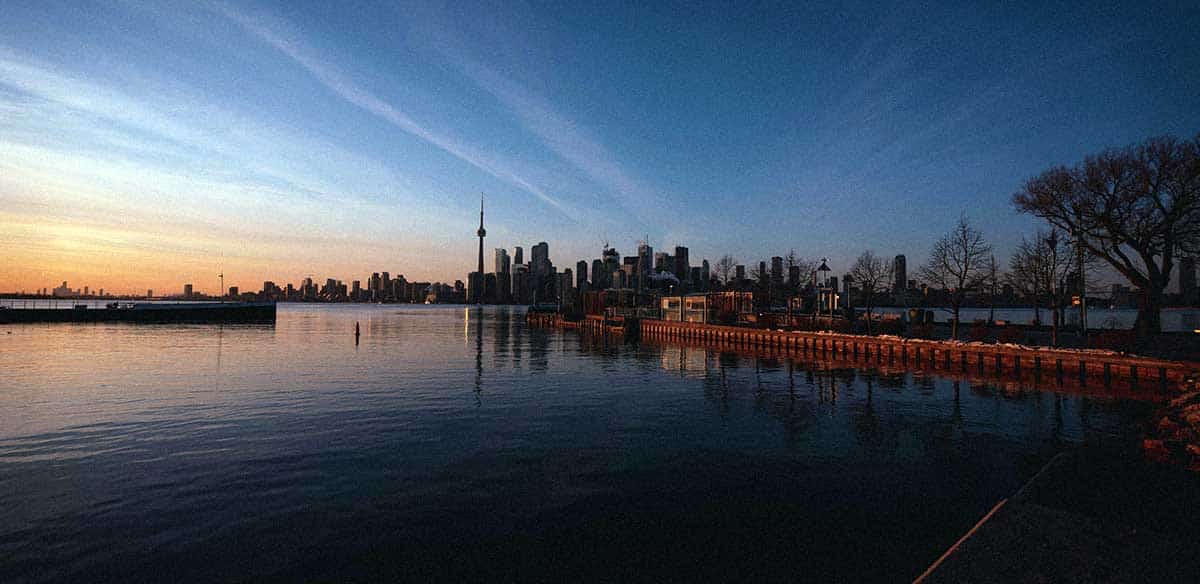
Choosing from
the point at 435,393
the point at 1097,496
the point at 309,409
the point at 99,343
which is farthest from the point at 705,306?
the point at 99,343

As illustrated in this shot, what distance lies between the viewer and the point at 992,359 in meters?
33.8

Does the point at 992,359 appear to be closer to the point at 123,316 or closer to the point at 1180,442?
the point at 1180,442

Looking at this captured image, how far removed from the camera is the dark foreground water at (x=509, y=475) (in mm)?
9703

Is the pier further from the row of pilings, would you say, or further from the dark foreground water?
the dark foreground water

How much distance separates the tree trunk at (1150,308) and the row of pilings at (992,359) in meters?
13.3

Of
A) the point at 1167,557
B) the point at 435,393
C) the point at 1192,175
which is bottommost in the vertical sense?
the point at 435,393

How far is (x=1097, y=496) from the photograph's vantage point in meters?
9.69

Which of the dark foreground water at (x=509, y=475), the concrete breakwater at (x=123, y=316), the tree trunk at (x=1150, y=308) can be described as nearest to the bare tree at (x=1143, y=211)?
the tree trunk at (x=1150, y=308)

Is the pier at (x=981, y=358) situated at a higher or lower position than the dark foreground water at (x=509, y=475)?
higher

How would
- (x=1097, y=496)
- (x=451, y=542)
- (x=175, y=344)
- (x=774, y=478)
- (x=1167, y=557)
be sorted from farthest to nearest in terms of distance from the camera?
1. (x=175, y=344)
2. (x=774, y=478)
3. (x=451, y=542)
4. (x=1097, y=496)
5. (x=1167, y=557)

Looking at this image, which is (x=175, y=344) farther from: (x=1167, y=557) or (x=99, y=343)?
(x=1167, y=557)

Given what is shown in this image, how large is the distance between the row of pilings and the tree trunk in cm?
1332

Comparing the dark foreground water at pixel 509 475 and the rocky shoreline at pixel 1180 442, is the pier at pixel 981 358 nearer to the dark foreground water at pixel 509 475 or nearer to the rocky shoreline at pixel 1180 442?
the dark foreground water at pixel 509 475

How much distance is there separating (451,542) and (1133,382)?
34205mm
